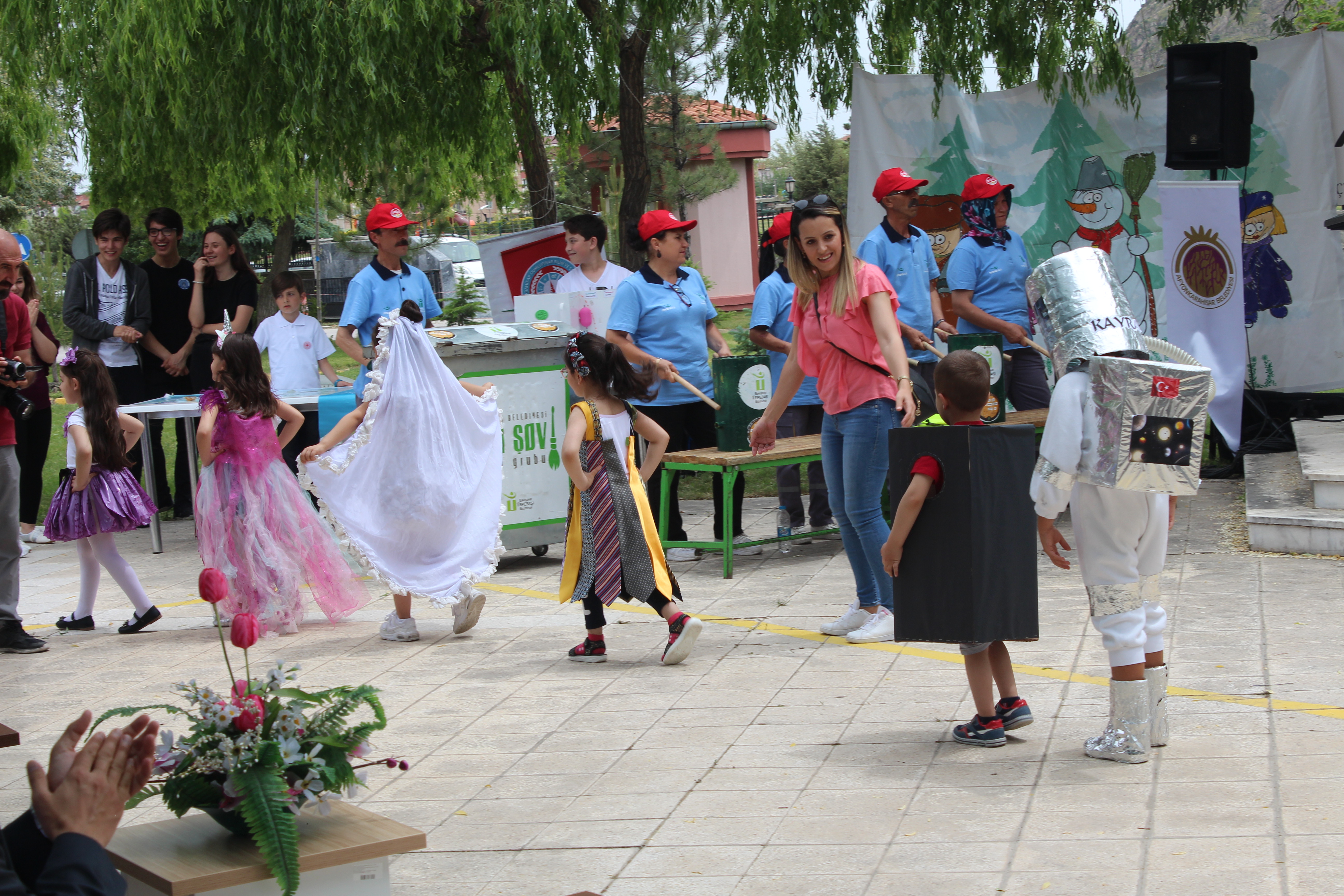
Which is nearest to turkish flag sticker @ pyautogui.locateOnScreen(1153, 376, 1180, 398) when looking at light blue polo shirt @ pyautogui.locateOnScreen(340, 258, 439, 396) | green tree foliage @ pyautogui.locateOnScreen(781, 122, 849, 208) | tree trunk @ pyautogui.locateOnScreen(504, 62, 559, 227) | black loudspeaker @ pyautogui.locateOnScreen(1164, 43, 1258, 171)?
light blue polo shirt @ pyautogui.locateOnScreen(340, 258, 439, 396)

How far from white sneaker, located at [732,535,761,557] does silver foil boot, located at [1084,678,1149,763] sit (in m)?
4.12

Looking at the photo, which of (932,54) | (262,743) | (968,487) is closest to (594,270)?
(932,54)

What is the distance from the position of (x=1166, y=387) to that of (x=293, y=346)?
298 inches

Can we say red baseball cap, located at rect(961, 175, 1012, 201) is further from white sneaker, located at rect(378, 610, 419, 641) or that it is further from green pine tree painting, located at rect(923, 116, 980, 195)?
white sneaker, located at rect(378, 610, 419, 641)

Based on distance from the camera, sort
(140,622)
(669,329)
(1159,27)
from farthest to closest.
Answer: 1. (1159,27)
2. (669,329)
3. (140,622)

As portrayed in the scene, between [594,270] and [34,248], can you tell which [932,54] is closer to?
[594,270]

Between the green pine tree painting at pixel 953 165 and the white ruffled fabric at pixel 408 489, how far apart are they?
5.39m

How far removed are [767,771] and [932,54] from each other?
321 inches

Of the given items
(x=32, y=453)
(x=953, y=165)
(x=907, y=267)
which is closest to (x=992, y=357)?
(x=907, y=267)

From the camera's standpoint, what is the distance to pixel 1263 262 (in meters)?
10.2

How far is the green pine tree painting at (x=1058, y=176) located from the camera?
10.6m

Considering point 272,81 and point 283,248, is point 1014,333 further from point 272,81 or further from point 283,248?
point 283,248

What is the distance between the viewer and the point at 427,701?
5.71 metres

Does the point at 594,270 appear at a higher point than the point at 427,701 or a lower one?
higher
